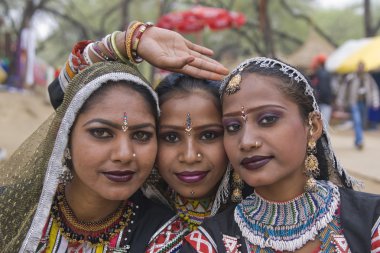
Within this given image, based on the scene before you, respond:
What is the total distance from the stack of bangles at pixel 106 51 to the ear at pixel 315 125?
3.32ft

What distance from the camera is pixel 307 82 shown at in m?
2.13

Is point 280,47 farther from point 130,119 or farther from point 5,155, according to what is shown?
point 130,119

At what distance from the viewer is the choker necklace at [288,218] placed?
192 centimetres

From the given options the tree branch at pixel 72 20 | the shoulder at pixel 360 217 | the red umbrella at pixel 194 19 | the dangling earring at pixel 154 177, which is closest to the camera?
the shoulder at pixel 360 217

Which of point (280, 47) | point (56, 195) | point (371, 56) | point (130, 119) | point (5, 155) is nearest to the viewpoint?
point (130, 119)

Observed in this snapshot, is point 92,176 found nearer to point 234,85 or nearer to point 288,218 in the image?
point 234,85

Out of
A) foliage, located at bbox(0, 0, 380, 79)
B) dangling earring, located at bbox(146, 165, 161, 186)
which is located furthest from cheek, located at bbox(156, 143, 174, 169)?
foliage, located at bbox(0, 0, 380, 79)

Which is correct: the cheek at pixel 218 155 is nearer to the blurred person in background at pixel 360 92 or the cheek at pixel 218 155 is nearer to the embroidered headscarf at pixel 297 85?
the embroidered headscarf at pixel 297 85

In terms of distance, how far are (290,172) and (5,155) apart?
7.66 metres

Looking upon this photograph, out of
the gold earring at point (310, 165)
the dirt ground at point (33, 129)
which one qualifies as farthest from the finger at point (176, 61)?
the dirt ground at point (33, 129)

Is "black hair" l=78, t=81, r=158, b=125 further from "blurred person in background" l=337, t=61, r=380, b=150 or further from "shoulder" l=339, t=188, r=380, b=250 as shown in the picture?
"blurred person in background" l=337, t=61, r=380, b=150

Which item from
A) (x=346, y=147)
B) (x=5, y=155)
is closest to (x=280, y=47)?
(x=346, y=147)

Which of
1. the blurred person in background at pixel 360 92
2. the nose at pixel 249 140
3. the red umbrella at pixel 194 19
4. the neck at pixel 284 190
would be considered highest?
the red umbrella at pixel 194 19

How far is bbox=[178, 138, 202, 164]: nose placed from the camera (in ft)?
7.20
